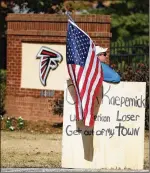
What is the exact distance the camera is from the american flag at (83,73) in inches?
340

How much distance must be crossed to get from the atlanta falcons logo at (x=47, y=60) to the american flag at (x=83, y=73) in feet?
22.0

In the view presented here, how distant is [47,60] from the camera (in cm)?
1550

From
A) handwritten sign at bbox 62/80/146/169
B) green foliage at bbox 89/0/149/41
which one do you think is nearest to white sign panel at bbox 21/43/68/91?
handwritten sign at bbox 62/80/146/169

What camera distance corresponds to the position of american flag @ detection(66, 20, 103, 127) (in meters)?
8.63

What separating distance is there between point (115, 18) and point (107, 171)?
1613 cm

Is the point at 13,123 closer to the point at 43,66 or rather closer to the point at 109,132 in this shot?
the point at 43,66

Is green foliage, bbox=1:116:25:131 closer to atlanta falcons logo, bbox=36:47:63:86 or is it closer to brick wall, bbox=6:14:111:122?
brick wall, bbox=6:14:111:122

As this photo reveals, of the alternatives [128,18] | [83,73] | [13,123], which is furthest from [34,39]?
[128,18]

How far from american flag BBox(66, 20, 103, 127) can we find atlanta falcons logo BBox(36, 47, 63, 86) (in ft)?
22.0

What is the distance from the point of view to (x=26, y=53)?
15.9 meters

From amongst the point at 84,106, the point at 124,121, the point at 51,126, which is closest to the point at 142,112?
the point at 124,121

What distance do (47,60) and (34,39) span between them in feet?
2.18

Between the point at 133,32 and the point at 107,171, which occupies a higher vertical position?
the point at 133,32

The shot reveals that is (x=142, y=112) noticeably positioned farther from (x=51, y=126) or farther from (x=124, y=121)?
(x=51, y=126)
